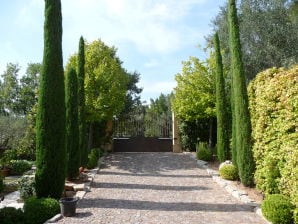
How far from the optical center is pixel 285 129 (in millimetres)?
8555

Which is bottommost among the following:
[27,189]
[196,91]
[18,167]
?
[27,189]

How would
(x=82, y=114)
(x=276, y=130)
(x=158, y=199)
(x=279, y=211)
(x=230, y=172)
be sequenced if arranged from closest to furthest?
(x=279, y=211) < (x=276, y=130) < (x=158, y=199) < (x=230, y=172) < (x=82, y=114)

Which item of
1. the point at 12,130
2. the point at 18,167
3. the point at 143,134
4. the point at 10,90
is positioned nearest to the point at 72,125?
the point at 18,167

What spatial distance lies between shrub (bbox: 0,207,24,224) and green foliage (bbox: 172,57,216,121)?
41.0 ft

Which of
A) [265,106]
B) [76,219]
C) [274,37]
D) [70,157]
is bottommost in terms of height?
[76,219]

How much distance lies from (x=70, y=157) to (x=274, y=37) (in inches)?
450

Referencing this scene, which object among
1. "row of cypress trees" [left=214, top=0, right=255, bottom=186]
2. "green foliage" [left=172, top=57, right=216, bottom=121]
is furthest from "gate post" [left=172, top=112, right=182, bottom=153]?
"row of cypress trees" [left=214, top=0, right=255, bottom=186]

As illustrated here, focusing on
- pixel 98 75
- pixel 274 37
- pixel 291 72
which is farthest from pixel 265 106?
pixel 98 75

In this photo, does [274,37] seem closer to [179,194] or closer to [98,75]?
[98,75]

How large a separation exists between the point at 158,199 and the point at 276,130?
3.79m

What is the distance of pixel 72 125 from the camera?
1362 cm

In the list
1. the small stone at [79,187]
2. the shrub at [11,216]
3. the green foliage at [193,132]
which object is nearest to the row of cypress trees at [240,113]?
the small stone at [79,187]

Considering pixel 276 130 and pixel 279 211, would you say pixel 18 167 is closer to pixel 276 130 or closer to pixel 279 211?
pixel 276 130

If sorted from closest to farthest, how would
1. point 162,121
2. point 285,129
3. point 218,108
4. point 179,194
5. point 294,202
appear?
point 294,202
point 285,129
point 179,194
point 218,108
point 162,121
